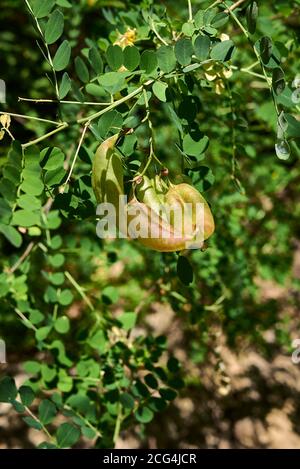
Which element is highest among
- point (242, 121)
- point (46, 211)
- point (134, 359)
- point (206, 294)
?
point (242, 121)

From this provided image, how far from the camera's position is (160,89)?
81 centimetres

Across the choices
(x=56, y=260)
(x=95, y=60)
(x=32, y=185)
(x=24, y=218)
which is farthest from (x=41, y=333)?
(x=95, y=60)

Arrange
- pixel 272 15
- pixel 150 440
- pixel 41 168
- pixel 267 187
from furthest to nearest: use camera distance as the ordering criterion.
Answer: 1. pixel 267 187
2. pixel 150 440
3. pixel 272 15
4. pixel 41 168

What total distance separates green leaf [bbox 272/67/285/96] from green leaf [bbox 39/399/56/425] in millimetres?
724

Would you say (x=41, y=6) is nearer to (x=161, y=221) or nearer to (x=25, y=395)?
(x=161, y=221)

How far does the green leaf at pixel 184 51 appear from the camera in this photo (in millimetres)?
785

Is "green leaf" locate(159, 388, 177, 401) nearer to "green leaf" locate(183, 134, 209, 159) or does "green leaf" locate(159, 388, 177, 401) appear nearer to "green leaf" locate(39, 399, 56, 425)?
"green leaf" locate(39, 399, 56, 425)

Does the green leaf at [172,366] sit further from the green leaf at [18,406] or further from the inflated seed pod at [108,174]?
the inflated seed pod at [108,174]

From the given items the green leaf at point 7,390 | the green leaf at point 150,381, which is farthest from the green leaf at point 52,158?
the green leaf at point 150,381

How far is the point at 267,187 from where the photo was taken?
2.53 metres

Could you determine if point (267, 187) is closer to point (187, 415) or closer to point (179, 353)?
point (179, 353)

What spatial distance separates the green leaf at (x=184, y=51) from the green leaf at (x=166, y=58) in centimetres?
1

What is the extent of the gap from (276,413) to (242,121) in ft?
4.81

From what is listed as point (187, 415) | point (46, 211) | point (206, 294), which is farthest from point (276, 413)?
point (46, 211)
